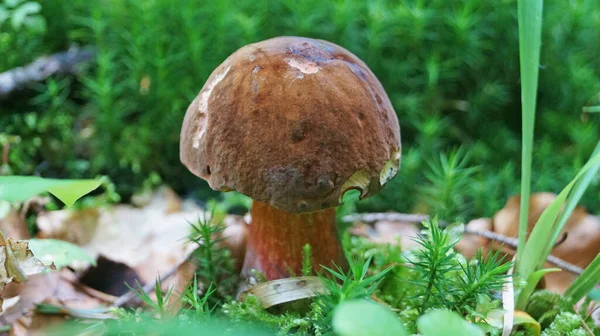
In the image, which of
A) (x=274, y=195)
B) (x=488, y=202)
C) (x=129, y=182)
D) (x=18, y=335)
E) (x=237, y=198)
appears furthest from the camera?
(x=129, y=182)

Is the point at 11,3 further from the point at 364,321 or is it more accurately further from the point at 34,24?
the point at 364,321

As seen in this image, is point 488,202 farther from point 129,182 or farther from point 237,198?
point 129,182

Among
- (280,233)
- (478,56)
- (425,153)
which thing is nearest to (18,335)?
(280,233)

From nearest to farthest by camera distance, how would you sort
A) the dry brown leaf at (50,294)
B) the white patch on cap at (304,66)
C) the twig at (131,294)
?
1. the white patch on cap at (304,66)
2. the dry brown leaf at (50,294)
3. the twig at (131,294)

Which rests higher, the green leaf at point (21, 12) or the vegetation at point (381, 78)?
the green leaf at point (21, 12)

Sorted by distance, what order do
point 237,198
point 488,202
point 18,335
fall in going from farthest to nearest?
1. point 237,198
2. point 488,202
3. point 18,335

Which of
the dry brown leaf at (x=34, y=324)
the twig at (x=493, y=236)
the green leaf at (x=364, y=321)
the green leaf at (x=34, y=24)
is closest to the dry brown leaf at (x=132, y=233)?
the dry brown leaf at (x=34, y=324)

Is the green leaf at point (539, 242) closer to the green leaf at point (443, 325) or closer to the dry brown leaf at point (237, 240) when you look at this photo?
the green leaf at point (443, 325)

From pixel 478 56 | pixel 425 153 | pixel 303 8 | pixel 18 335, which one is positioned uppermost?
pixel 303 8
